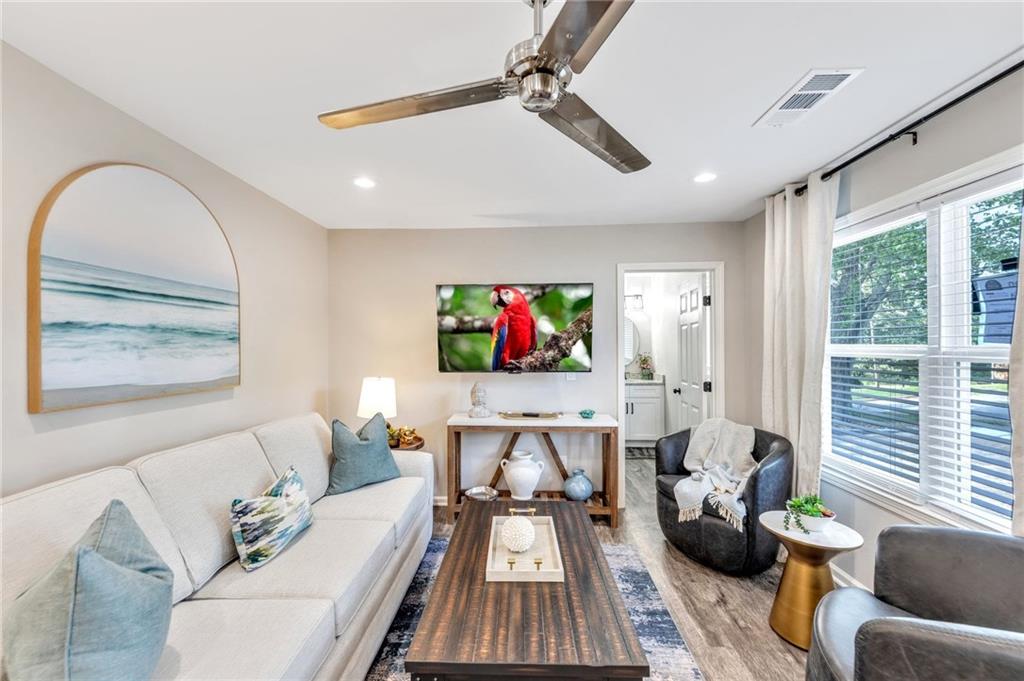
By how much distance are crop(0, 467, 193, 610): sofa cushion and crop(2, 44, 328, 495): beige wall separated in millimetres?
290

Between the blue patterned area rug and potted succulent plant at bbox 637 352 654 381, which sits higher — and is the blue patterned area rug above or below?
below

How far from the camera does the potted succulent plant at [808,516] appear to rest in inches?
76.4

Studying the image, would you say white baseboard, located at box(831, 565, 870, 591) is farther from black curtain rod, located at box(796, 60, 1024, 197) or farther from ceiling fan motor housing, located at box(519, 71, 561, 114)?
ceiling fan motor housing, located at box(519, 71, 561, 114)

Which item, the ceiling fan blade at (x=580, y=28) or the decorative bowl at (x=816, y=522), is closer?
the ceiling fan blade at (x=580, y=28)

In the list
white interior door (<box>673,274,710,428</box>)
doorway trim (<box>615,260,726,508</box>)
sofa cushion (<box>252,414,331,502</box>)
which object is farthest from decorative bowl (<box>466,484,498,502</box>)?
white interior door (<box>673,274,710,428</box>)

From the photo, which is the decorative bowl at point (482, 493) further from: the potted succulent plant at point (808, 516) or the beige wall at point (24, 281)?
the potted succulent plant at point (808, 516)

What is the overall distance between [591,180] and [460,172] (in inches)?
32.8

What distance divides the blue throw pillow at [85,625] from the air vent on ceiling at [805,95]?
2781mm

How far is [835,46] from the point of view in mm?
1396

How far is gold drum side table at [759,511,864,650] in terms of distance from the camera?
1.88 meters

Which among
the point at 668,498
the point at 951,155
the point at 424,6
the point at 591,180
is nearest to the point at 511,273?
the point at 591,180

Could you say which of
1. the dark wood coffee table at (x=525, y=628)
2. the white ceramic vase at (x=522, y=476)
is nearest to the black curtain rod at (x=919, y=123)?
the dark wood coffee table at (x=525, y=628)

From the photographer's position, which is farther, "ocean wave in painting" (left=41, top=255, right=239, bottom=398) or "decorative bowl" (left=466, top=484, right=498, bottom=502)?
"decorative bowl" (left=466, top=484, right=498, bottom=502)

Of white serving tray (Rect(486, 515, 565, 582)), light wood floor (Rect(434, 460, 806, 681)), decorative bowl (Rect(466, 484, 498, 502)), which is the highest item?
white serving tray (Rect(486, 515, 565, 582))
